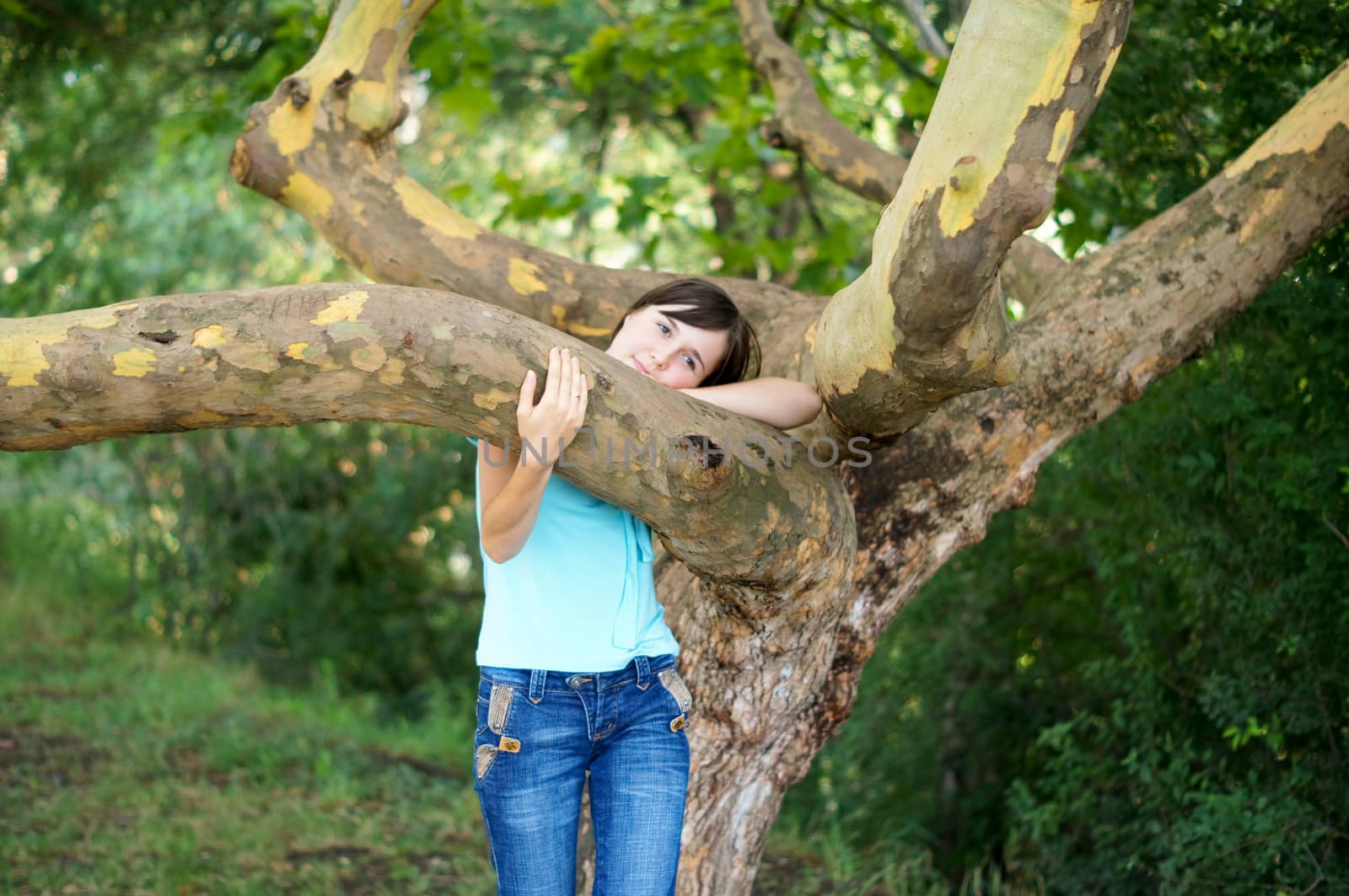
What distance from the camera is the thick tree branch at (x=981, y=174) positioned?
1.43m

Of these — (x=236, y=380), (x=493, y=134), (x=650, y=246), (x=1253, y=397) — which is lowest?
(x=236, y=380)

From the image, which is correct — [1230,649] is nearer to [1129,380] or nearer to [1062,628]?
[1062,628]

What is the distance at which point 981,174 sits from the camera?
4.85 ft

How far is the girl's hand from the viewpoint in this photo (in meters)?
1.71

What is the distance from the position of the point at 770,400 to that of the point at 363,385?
792mm

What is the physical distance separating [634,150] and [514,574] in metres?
6.18

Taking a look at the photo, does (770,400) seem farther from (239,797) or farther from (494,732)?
(239,797)

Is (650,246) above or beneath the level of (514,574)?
above

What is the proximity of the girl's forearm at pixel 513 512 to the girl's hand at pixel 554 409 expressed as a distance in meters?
0.05

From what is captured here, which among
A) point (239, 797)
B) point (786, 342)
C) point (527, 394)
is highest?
point (786, 342)

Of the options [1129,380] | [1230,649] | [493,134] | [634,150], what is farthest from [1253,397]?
[493,134]

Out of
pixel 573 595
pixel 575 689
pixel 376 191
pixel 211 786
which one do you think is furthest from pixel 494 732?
pixel 211 786

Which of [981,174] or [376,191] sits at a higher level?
[376,191]

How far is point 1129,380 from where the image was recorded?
8.50ft
